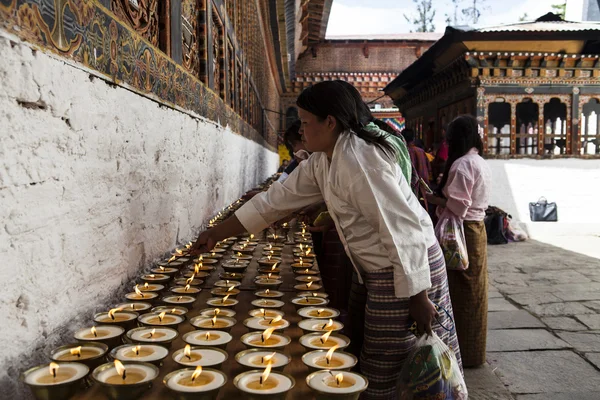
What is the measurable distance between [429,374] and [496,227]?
9063 mm

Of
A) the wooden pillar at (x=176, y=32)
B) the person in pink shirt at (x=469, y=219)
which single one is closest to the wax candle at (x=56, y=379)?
the wooden pillar at (x=176, y=32)

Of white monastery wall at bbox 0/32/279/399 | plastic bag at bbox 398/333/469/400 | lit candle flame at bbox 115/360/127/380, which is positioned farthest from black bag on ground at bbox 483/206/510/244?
lit candle flame at bbox 115/360/127/380

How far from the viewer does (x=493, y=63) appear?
11.1 m

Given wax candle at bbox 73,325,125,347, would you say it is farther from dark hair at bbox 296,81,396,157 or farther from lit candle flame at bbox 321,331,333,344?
dark hair at bbox 296,81,396,157

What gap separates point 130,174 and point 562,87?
37.8ft

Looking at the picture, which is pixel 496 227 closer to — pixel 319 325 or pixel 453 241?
pixel 453 241

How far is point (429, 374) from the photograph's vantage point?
205 centimetres

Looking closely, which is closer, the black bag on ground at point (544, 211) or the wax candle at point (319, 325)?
the wax candle at point (319, 325)

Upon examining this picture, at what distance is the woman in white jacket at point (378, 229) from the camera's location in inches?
77.0

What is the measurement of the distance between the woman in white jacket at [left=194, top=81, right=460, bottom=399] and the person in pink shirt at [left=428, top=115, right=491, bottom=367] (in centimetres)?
161

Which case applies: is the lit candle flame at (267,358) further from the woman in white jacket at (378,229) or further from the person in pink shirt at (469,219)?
the person in pink shirt at (469,219)

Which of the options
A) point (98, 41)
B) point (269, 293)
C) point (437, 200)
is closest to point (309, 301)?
point (269, 293)

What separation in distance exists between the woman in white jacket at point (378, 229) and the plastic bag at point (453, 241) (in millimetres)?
1444

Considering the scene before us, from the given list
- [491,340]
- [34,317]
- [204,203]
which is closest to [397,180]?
[34,317]
